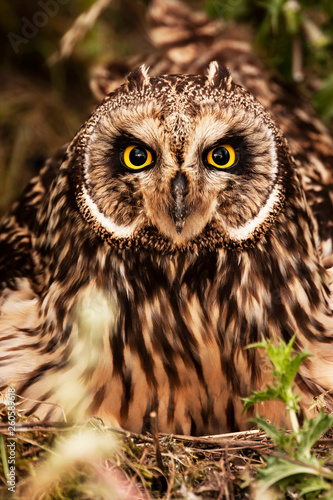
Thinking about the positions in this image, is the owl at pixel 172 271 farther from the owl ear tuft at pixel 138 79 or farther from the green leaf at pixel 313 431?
the green leaf at pixel 313 431

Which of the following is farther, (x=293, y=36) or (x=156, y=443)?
(x=293, y=36)

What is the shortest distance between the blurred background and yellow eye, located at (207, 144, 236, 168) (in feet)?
6.10

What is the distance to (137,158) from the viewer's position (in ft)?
6.22

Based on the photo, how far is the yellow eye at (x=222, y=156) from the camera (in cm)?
190

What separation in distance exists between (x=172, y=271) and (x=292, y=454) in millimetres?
711

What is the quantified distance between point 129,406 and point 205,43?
7.30 ft

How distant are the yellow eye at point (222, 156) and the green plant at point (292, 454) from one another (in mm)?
563

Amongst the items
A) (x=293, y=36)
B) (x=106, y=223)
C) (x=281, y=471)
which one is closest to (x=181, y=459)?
(x=281, y=471)

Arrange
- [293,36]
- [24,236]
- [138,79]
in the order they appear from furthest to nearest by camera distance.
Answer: [293,36], [24,236], [138,79]

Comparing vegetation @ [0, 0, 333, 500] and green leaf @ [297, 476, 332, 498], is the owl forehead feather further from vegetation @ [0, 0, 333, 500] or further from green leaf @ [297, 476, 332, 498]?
→ green leaf @ [297, 476, 332, 498]

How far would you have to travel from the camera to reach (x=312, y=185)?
2.84m

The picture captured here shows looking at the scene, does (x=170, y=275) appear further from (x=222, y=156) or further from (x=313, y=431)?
(x=313, y=431)

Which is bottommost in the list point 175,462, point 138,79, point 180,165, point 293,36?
point 175,462

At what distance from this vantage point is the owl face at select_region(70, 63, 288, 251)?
6.01ft
